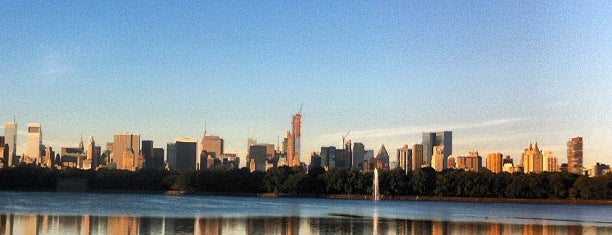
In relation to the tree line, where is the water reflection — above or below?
below

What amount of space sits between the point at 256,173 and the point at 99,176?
3928 centimetres

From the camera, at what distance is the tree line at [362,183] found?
14838 centimetres

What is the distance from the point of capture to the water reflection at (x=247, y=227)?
50906 mm

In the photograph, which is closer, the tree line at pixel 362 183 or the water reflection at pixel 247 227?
the water reflection at pixel 247 227

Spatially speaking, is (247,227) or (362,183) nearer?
(247,227)

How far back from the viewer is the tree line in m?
148

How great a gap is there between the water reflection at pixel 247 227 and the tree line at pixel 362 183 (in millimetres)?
81730

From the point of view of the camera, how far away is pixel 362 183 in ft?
516

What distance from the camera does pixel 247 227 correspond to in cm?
5638

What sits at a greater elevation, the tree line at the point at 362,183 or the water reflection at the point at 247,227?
the tree line at the point at 362,183

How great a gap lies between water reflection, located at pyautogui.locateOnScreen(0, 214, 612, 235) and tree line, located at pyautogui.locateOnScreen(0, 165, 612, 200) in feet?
268

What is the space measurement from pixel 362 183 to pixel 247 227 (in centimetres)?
10187

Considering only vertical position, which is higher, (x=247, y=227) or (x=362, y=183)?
(x=362, y=183)

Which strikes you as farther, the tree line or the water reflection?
the tree line
